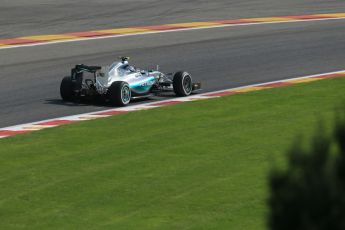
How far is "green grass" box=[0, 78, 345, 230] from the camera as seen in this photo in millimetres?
9867

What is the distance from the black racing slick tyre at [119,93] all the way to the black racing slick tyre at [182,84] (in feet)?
3.77

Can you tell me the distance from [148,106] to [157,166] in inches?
225

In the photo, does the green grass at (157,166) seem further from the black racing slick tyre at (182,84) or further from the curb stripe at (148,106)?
the black racing slick tyre at (182,84)

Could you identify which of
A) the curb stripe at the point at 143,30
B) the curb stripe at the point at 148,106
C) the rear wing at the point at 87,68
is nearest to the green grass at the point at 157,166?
the curb stripe at the point at 148,106

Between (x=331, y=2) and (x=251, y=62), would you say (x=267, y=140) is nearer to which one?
(x=251, y=62)

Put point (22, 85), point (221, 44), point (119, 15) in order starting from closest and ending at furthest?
point (22, 85) < point (221, 44) < point (119, 15)

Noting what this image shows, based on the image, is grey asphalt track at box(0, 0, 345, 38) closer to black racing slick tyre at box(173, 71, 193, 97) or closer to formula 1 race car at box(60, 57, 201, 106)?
formula 1 race car at box(60, 57, 201, 106)

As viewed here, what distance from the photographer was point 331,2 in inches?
1362

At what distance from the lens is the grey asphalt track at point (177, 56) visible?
1886 cm

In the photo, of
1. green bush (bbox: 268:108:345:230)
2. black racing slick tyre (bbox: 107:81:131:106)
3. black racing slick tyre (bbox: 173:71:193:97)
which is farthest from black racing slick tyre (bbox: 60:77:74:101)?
green bush (bbox: 268:108:345:230)

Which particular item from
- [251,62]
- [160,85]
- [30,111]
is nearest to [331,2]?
[251,62]

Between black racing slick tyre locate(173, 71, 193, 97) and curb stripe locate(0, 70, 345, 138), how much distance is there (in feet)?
0.40

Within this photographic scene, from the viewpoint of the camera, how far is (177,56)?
77.9 feet

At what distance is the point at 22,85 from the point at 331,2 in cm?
1745
